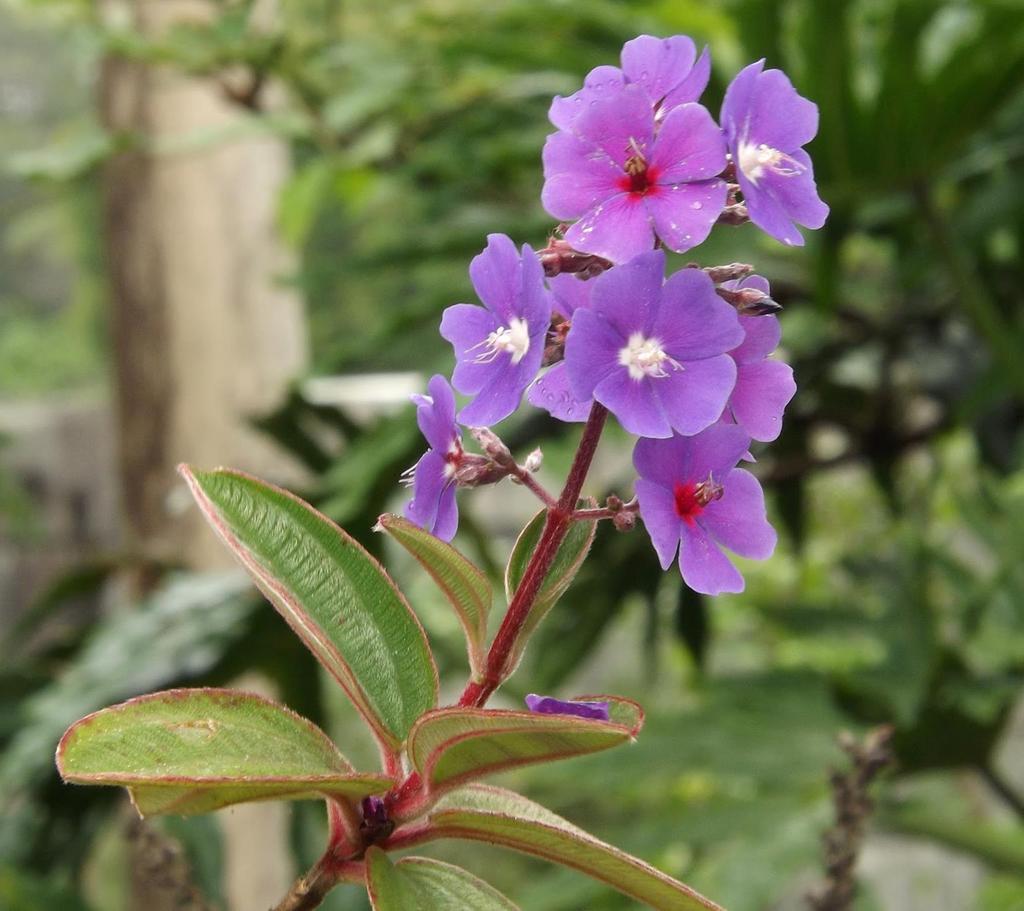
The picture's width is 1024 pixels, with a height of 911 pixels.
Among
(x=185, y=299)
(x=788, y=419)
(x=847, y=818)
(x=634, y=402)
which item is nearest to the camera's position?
(x=634, y=402)

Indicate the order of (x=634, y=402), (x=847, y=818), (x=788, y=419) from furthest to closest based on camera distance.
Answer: (x=788, y=419) → (x=847, y=818) → (x=634, y=402)

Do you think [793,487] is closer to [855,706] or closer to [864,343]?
[864,343]

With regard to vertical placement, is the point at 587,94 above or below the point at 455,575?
above

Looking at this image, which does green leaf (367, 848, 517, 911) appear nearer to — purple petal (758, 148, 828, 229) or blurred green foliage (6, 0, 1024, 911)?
purple petal (758, 148, 828, 229)

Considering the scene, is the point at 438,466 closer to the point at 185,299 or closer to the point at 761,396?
the point at 761,396

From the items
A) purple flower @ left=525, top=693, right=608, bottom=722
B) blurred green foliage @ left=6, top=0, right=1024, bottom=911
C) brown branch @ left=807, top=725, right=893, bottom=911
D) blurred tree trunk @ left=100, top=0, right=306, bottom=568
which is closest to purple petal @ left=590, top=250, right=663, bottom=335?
purple flower @ left=525, top=693, right=608, bottom=722

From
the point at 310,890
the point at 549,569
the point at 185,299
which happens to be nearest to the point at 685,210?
the point at 549,569

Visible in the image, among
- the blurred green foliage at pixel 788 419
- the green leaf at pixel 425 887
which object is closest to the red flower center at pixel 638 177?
the green leaf at pixel 425 887
